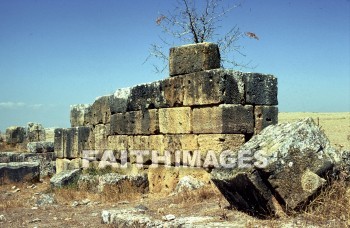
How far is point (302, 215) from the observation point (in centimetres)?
463

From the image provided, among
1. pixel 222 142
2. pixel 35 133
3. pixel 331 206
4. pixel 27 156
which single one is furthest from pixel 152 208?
pixel 35 133

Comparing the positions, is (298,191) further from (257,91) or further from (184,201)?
(257,91)

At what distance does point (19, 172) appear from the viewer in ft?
43.9

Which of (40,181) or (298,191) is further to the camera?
(40,181)

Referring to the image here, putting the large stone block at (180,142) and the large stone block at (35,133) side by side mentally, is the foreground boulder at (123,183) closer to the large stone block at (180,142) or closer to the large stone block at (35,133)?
the large stone block at (180,142)

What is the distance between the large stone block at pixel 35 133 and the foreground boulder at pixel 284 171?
17.1 m

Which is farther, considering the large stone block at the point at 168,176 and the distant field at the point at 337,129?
the distant field at the point at 337,129

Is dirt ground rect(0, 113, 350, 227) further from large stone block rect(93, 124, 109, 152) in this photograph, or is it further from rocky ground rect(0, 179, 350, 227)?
large stone block rect(93, 124, 109, 152)

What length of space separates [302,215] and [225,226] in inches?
30.8

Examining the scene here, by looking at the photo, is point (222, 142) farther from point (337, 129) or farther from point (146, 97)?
point (337, 129)

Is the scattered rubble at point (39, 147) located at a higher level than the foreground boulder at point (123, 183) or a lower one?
higher

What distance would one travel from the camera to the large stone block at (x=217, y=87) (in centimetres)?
812

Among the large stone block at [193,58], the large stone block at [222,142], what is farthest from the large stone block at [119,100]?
the large stone block at [222,142]

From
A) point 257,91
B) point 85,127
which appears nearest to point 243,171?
point 257,91
